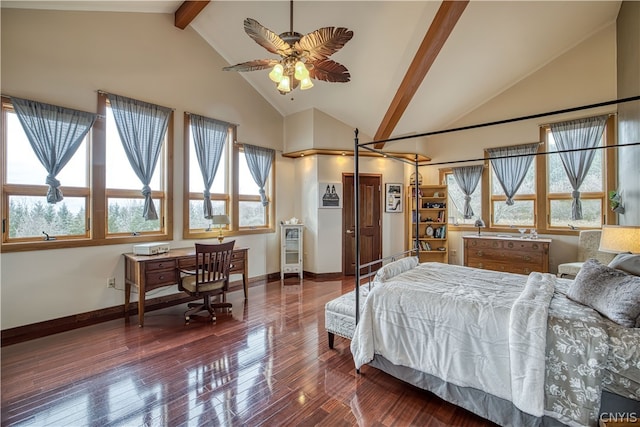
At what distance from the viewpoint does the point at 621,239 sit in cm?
214

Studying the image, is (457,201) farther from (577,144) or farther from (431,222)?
(577,144)

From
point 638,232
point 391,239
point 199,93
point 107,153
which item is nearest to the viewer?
point 638,232

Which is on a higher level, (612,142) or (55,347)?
(612,142)

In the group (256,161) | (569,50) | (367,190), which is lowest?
(367,190)

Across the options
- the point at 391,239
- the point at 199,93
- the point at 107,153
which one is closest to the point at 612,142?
the point at 391,239

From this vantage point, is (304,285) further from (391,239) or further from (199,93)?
(199,93)

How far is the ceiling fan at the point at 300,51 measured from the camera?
252 centimetres

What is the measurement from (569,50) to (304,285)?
6006 mm

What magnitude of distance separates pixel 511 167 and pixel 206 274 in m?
5.49

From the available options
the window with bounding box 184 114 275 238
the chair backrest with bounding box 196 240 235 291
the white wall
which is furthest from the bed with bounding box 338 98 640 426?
the white wall

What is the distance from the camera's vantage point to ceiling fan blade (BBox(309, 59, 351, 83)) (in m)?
2.92

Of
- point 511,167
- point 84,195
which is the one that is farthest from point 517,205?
point 84,195

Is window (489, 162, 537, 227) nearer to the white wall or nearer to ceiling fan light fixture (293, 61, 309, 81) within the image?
ceiling fan light fixture (293, 61, 309, 81)

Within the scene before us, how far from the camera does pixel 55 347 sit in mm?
2764
